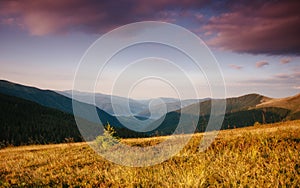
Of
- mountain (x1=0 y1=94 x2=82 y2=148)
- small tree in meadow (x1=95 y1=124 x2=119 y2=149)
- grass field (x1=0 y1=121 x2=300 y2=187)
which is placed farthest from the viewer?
mountain (x1=0 y1=94 x2=82 y2=148)

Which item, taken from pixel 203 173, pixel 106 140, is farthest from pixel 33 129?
pixel 203 173

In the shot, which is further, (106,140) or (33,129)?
(33,129)

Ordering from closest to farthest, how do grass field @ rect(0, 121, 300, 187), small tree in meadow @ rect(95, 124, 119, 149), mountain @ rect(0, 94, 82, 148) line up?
grass field @ rect(0, 121, 300, 187)
small tree in meadow @ rect(95, 124, 119, 149)
mountain @ rect(0, 94, 82, 148)

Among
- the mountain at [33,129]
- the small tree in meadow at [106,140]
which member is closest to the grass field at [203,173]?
the small tree in meadow at [106,140]

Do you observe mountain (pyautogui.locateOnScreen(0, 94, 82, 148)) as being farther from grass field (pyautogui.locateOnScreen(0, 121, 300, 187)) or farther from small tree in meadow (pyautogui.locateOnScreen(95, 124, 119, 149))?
grass field (pyautogui.locateOnScreen(0, 121, 300, 187))

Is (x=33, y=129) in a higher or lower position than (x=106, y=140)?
lower

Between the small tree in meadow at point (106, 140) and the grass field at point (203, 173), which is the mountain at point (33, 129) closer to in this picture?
the small tree in meadow at point (106, 140)

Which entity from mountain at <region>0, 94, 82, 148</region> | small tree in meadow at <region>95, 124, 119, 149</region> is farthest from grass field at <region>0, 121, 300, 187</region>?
mountain at <region>0, 94, 82, 148</region>

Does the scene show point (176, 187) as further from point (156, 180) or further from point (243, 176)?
point (243, 176)

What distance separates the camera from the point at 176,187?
20.9 feet

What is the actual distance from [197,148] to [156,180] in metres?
4.04

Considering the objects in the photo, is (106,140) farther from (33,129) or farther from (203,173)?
(33,129)

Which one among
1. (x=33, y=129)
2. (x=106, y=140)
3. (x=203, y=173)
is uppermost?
(x=203, y=173)

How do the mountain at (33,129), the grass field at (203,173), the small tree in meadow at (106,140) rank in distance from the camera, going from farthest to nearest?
the mountain at (33,129)
the small tree in meadow at (106,140)
the grass field at (203,173)
